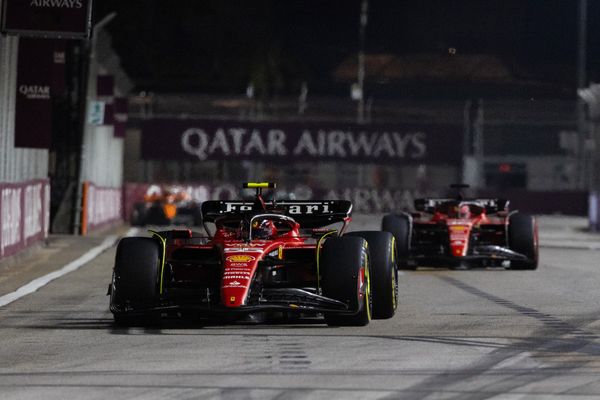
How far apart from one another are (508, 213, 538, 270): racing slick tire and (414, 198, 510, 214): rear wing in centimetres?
47

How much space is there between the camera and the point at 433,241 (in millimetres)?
23922

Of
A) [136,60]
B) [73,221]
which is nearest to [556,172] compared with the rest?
[136,60]

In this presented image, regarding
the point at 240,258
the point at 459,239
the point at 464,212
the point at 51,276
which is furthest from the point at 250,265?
the point at 464,212

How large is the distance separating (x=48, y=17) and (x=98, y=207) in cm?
1857

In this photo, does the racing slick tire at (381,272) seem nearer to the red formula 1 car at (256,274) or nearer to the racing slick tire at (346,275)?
the red formula 1 car at (256,274)

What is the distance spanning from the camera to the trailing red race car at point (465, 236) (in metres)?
23.0

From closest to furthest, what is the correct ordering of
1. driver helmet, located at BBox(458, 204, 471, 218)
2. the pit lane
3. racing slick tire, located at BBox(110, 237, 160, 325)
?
the pit lane
racing slick tire, located at BBox(110, 237, 160, 325)
driver helmet, located at BBox(458, 204, 471, 218)

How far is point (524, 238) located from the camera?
23.3 metres

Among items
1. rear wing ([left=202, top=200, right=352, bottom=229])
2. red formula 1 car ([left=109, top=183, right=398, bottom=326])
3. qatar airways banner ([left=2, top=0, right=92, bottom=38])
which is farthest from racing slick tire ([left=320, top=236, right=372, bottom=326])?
qatar airways banner ([left=2, top=0, right=92, bottom=38])

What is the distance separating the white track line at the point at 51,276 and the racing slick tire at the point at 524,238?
627cm

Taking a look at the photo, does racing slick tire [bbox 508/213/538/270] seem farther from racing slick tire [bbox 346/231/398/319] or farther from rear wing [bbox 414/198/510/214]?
racing slick tire [bbox 346/231/398/319]

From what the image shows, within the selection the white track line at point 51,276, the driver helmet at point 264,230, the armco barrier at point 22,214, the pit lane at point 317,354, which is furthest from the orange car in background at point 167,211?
the driver helmet at point 264,230

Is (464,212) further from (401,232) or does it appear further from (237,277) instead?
(237,277)

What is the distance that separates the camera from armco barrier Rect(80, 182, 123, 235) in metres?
38.3
